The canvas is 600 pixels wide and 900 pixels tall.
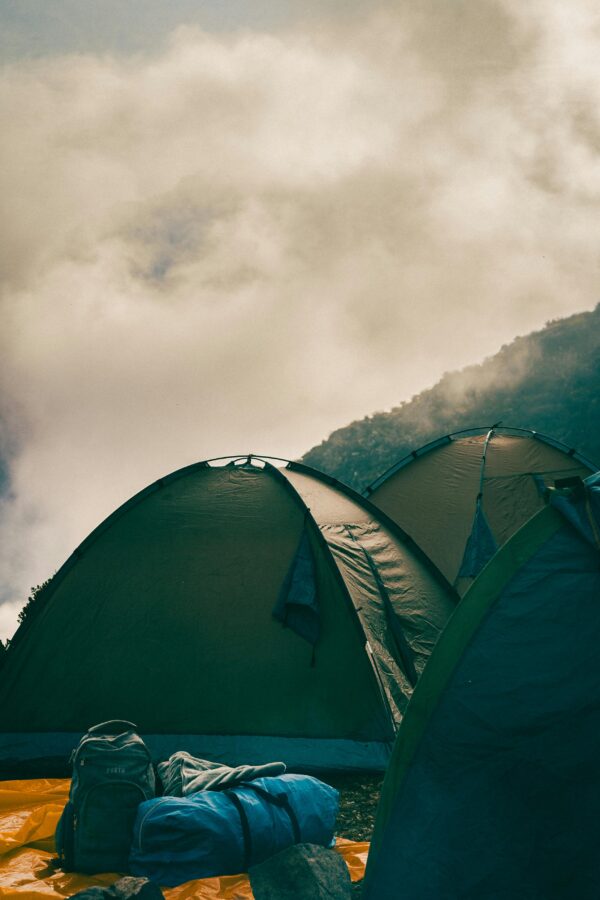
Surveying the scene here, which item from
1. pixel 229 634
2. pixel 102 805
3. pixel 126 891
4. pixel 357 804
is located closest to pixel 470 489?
pixel 229 634

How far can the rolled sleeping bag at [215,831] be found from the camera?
4180 millimetres

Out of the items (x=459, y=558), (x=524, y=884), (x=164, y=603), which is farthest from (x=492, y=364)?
(x=524, y=884)

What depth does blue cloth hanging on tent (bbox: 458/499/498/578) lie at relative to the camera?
9.95 metres

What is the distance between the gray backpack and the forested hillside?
1303 inches

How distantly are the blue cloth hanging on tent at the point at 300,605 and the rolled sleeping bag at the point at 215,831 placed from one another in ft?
8.18

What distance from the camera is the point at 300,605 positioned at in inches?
276

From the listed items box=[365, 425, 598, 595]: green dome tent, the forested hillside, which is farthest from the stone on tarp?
the forested hillside

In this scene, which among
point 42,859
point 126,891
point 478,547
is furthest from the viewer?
point 478,547

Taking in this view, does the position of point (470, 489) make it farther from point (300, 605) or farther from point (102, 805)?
point (102, 805)

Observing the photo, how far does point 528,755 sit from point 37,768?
5.10 m

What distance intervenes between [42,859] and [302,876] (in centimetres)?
190

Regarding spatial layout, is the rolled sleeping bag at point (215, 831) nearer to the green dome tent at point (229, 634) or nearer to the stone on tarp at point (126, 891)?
the stone on tarp at point (126, 891)

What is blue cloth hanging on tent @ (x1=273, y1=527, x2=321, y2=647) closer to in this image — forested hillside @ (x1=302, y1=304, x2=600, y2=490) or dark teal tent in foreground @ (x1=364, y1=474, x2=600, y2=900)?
dark teal tent in foreground @ (x1=364, y1=474, x2=600, y2=900)

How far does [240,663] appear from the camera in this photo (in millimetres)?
6906
